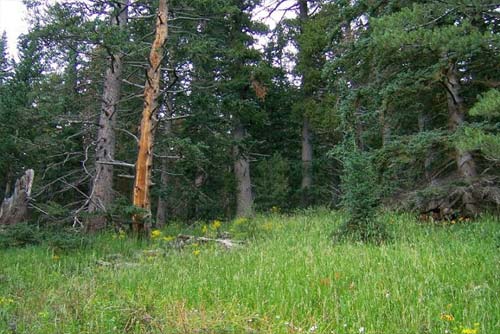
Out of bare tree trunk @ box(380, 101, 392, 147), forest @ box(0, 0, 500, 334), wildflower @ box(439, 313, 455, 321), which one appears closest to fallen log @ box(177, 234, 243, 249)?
forest @ box(0, 0, 500, 334)

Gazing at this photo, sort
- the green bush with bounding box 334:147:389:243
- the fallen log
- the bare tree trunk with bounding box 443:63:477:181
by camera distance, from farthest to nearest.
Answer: the bare tree trunk with bounding box 443:63:477:181, the fallen log, the green bush with bounding box 334:147:389:243

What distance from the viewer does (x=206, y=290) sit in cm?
491

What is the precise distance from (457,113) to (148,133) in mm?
7118

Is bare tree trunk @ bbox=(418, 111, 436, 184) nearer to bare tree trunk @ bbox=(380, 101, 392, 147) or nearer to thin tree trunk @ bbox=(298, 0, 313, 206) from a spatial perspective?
bare tree trunk @ bbox=(380, 101, 392, 147)

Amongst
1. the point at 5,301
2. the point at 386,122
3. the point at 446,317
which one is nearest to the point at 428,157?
the point at 386,122

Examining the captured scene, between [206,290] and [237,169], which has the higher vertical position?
[237,169]

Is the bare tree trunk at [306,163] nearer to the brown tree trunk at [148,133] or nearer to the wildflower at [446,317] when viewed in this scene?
the brown tree trunk at [148,133]

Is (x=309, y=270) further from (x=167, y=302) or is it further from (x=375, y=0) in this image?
(x=375, y=0)

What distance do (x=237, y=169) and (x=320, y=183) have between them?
191 inches

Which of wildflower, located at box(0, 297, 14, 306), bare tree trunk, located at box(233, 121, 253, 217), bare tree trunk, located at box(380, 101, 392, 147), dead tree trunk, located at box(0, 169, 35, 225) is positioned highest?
bare tree trunk, located at box(380, 101, 392, 147)

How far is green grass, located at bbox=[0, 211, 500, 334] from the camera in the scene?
12.4 feet

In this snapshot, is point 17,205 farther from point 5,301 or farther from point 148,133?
point 5,301

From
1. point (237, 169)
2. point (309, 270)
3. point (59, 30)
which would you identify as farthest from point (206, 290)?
point (237, 169)

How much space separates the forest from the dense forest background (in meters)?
0.07
